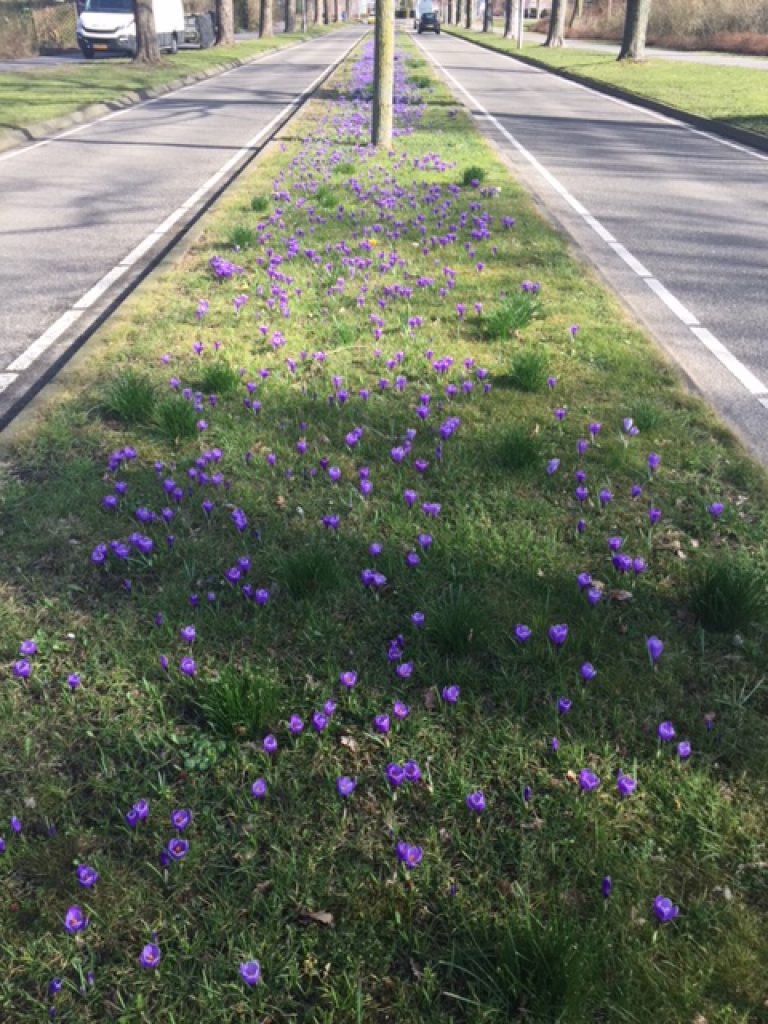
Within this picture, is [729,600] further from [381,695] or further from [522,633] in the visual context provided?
[381,695]

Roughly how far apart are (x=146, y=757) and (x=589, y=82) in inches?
1239

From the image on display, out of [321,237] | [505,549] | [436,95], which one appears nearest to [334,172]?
[321,237]

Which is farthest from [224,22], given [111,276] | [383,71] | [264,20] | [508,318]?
[508,318]

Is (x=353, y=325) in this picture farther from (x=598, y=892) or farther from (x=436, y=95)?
(x=436, y=95)

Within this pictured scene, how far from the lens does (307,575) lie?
121 inches

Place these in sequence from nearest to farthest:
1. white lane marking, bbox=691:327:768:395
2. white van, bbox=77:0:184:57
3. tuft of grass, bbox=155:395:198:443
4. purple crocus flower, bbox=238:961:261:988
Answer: purple crocus flower, bbox=238:961:261:988, tuft of grass, bbox=155:395:198:443, white lane marking, bbox=691:327:768:395, white van, bbox=77:0:184:57

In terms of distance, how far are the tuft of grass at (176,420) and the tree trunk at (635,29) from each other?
37.5 metres

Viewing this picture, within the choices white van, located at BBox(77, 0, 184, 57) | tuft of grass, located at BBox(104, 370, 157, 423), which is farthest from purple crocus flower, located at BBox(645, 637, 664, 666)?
white van, located at BBox(77, 0, 184, 57)

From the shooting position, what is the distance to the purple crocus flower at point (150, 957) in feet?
6.03

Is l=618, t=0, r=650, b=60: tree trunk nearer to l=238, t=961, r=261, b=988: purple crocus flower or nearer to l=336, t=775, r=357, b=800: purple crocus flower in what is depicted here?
l=336, t=775, r=357, b=800: purple crocus flower

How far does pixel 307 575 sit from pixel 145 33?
3264 cm

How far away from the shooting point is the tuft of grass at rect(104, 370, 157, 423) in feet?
14.3

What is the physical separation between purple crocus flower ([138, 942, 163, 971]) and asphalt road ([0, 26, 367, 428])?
3.42m

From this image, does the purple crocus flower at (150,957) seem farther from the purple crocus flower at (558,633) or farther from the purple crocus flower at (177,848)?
the purple crocus flower at (558,633)
